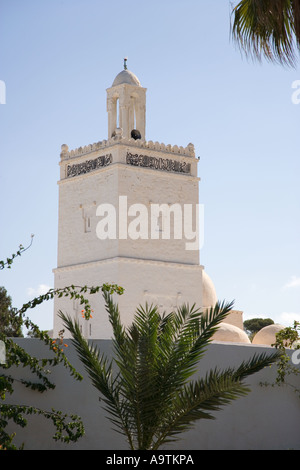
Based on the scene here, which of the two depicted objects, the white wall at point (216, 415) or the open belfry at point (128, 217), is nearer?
the white wall at point (216, 415)

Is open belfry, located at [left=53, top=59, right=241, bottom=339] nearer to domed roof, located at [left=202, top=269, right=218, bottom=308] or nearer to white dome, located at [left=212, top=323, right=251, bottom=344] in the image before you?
domed roof, located at [left=202, top=269, right=218, bottom=308]

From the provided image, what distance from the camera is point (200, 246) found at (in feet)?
117

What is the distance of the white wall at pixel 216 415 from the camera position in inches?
474

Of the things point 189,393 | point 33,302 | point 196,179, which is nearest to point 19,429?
point 33,302

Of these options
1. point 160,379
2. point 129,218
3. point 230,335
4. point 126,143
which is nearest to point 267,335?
point 230,335

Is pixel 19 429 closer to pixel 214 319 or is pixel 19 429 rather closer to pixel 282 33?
pixel 214 319

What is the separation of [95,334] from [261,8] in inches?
941

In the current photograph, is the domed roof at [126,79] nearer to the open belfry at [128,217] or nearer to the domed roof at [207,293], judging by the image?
the open belfry at [128,217]

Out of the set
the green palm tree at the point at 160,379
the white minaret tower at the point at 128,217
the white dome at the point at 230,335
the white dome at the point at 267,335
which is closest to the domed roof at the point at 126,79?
the white minaret tower at the point at 128,217

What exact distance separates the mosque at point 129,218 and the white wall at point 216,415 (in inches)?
701

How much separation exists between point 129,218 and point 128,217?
0.06 meters

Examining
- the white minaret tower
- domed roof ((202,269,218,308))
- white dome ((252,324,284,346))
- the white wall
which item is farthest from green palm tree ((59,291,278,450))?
domed roof ((202,269,218,308))

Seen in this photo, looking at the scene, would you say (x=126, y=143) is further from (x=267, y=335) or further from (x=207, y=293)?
(x=267, y=335)

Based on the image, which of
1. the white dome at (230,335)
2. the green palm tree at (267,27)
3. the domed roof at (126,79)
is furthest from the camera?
the domed roof at (126,79)
